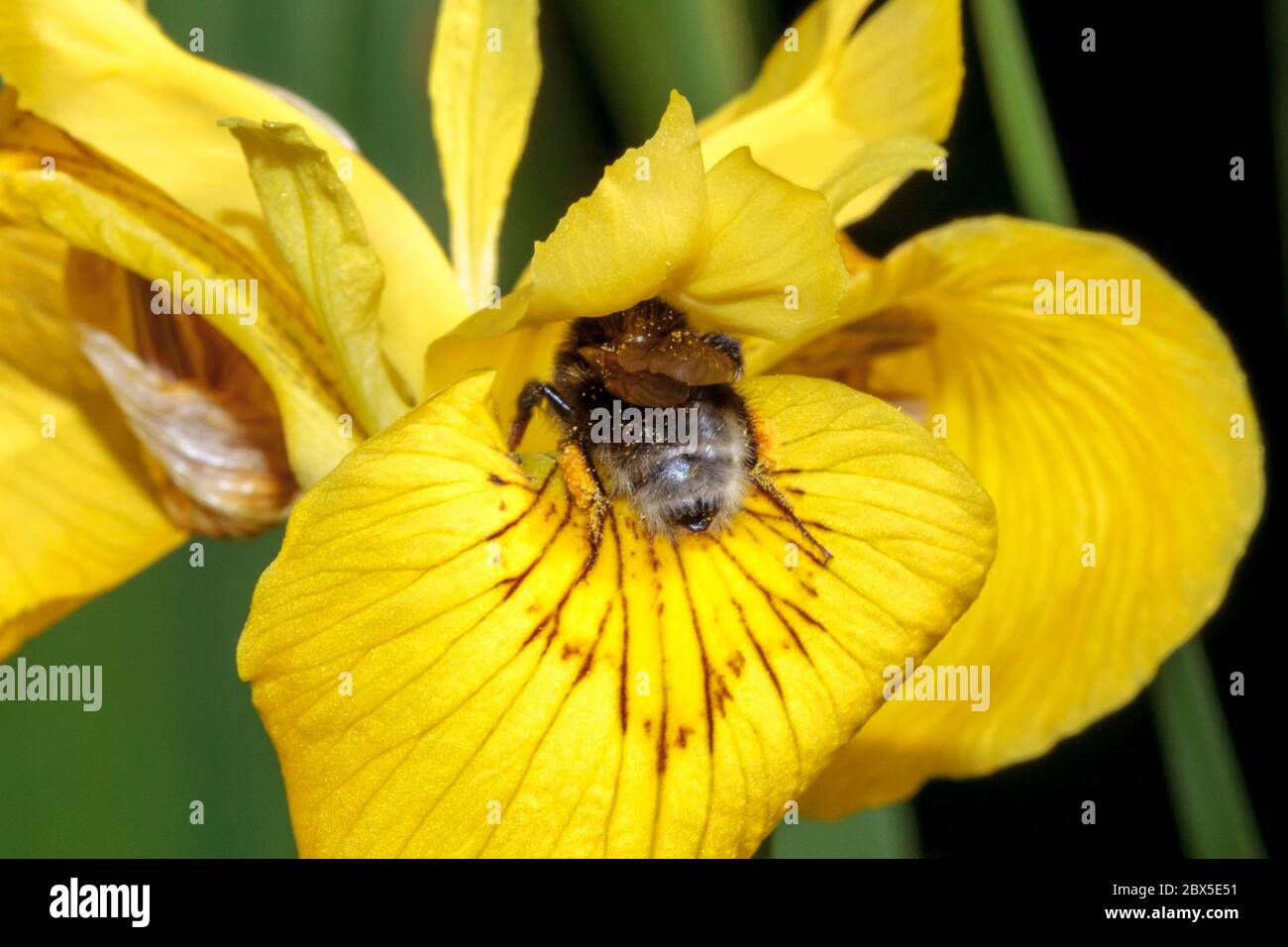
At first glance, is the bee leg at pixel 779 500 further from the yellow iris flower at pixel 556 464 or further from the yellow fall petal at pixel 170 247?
the yellow fall petal at pixel 170 247

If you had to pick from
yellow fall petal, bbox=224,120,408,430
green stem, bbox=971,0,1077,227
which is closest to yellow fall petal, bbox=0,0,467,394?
yellow fall petal, bbox=224,120,408,430

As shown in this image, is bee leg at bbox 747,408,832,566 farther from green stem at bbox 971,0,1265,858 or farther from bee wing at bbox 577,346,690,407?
green stem at bbox 971,0,1265,858

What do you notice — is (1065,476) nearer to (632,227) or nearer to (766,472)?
(766,472)

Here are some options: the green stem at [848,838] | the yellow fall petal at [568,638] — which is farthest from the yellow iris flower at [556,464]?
the green stem at [848,838]

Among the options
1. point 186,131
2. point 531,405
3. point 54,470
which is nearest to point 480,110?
point 186,131
